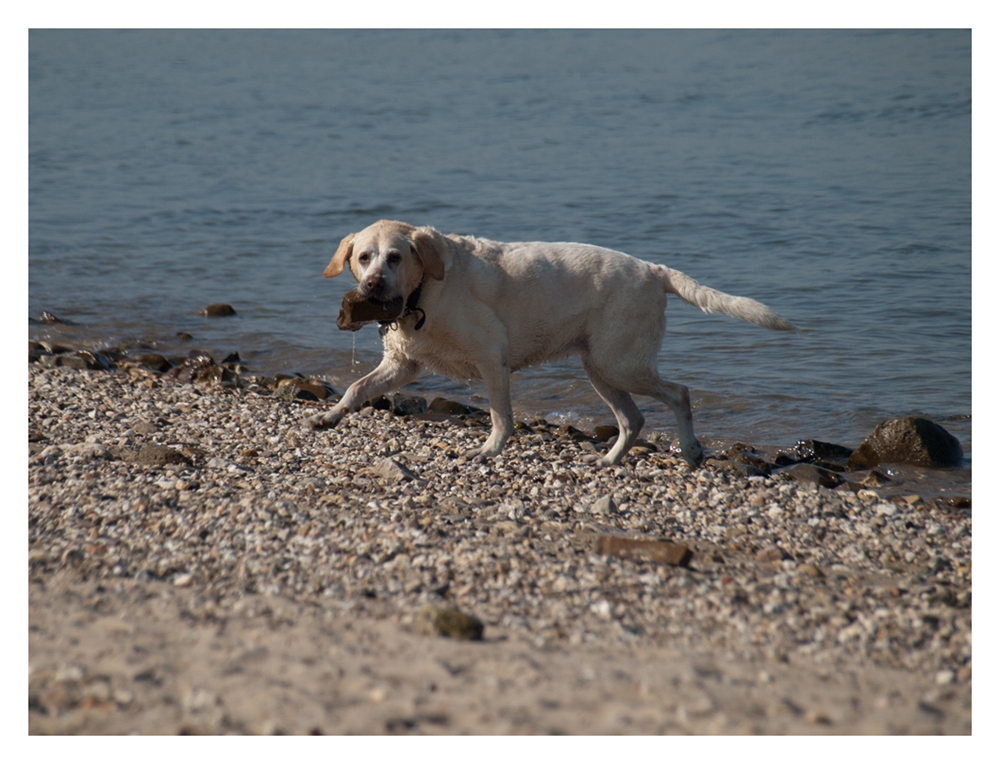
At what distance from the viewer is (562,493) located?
5844mm

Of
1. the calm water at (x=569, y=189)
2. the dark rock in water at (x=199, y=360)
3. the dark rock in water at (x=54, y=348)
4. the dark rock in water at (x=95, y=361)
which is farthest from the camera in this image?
the calm water at (x=569, y=189)

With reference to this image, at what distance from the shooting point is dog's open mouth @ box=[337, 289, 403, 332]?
5961 millimetres

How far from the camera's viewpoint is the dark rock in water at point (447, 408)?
8.38m

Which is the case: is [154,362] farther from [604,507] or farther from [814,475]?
[814,475]

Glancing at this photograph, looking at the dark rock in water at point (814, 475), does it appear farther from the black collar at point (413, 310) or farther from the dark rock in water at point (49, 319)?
the dark rock in water at point (49, 319)

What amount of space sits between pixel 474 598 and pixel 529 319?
2938mm

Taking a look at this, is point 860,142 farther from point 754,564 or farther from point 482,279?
point 754,564

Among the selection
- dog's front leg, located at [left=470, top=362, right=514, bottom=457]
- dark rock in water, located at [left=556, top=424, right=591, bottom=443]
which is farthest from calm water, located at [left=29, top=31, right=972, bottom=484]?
dog's front leg, located at [left=470, top=362, right=514, bottom=457]

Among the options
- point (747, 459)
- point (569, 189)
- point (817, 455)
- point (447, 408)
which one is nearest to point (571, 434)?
point (447, 408)

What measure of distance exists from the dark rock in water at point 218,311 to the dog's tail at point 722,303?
6.74 m

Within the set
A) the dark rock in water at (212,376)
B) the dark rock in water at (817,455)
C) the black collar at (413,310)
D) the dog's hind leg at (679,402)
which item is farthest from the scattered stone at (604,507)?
the dark rock in water at (212,376)

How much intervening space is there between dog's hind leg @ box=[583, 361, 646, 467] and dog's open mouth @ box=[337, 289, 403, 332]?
1625mm

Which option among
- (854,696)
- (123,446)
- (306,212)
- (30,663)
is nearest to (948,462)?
(854,696)

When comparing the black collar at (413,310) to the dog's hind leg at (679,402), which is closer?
the black collar at (413,310)
